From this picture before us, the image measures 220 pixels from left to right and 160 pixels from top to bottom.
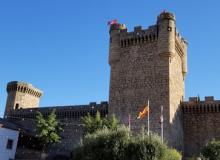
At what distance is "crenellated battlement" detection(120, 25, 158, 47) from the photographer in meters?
39.5

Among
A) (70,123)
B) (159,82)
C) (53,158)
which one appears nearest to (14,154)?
(53,158)

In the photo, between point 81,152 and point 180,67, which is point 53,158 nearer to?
point 81,152

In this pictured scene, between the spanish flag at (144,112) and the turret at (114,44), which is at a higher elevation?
the turret at (114,44)

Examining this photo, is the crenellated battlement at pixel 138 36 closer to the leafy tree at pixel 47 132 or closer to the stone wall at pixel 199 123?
the stone wall at pixel 199 123

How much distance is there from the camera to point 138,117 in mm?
35062

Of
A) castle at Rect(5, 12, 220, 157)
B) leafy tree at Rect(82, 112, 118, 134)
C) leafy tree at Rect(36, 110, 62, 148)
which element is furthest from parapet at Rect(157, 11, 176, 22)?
leafy tree at Rect(36, 110, 62, 148)

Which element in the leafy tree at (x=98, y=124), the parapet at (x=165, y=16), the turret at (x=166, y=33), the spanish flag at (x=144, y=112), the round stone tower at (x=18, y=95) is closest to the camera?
the spanish flag at (x=144, y=112)

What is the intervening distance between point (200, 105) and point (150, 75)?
23.0ft

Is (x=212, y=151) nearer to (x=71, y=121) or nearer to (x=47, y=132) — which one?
(x=47, y=132)

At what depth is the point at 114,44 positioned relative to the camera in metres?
41.6

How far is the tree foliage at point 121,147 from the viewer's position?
25727 millimetres

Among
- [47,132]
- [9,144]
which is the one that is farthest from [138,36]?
[9,144]

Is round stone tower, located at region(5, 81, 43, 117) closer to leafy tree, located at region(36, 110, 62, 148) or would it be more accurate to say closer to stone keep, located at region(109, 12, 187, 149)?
leafy tree, located at region(36, 110, 62, 148)

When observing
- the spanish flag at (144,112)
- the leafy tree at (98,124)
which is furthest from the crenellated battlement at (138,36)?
→ the leafy tree at (98,124)
